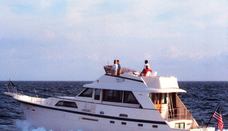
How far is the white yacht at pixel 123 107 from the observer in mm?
20156

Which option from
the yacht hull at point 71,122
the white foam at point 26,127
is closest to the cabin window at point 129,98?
the yacht hull at point 71,122

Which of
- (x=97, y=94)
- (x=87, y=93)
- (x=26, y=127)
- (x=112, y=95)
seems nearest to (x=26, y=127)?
(x=26, y=127)

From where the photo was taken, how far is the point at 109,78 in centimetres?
2127

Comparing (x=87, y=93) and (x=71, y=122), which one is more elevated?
(x=87, y=93)

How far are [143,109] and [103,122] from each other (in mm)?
1823

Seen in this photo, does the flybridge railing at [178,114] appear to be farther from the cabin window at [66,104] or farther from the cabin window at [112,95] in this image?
the cabin window at [66,104]

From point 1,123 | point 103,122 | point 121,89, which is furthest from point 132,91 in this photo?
point 1,123

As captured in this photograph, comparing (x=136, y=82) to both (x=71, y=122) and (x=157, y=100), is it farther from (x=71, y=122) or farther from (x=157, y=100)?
(x=71, y=122)

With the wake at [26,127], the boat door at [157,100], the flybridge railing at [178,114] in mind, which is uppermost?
the boat door at [157,100]

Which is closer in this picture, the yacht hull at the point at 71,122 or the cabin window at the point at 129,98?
the yacht hull at the point at 71,122

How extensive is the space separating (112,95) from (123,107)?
0.89 meters

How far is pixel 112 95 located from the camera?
21062 millimetres

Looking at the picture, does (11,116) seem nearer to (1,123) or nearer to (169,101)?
(1,123)

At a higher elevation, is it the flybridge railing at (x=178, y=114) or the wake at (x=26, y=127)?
the flybridge railing at (x=178, y=114)
